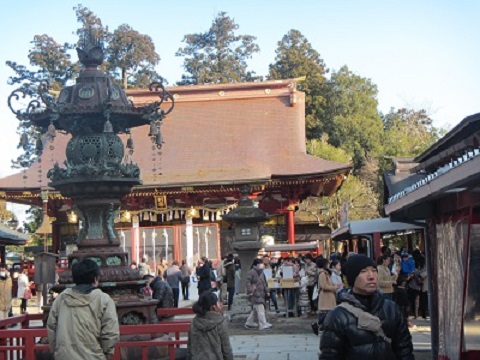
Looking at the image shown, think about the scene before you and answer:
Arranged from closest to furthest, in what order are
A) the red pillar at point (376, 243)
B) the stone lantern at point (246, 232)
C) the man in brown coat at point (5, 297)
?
the man in brown coat at point (5, 297), the red pillar at point (376, 243), the stone lantern at point (246, 232)

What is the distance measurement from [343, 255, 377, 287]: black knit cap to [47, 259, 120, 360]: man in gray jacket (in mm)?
2175

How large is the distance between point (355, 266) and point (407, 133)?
52146 mm

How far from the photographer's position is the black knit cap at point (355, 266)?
15.2 feet

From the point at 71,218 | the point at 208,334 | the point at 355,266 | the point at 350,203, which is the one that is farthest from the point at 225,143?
the point at 355,266

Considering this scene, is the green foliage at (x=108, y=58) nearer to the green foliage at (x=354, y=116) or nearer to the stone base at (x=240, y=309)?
the green foliage at (x=354, y=116)

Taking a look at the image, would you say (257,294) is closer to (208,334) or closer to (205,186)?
(208,334)

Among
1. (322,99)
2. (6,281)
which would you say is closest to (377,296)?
(6,281)

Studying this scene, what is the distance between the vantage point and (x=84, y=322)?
5.89 meters

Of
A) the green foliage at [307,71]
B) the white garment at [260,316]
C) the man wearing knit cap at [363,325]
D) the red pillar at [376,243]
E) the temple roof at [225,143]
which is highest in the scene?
the green foliage at [307,71]

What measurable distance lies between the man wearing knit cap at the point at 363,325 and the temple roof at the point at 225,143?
89.5ft

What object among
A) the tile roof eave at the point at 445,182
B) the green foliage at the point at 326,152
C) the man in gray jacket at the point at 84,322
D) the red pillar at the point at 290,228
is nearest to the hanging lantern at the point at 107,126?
the tile roof eave at the point at 445,182

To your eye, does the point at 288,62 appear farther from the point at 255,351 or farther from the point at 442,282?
the point at 442,282

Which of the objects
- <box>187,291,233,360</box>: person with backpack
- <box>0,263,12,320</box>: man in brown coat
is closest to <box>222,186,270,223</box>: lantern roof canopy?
<box>0,263,12,320</box>: man in brown coat

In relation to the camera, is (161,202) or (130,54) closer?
(161,202)
